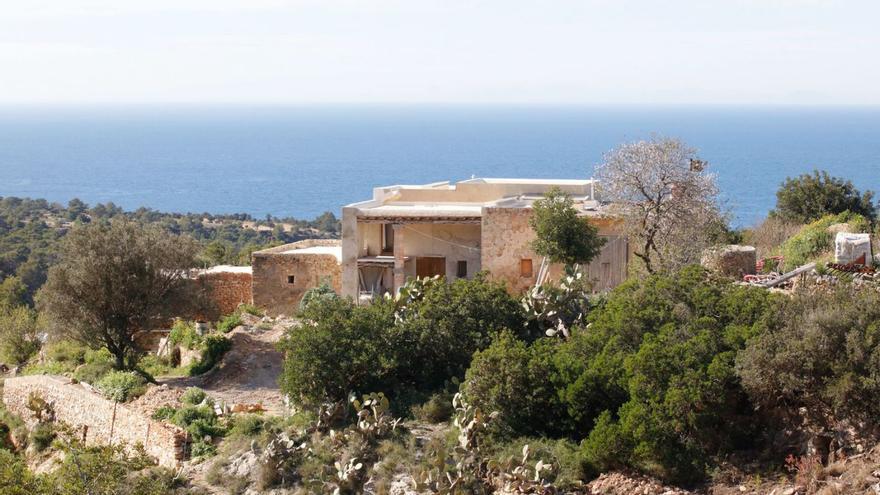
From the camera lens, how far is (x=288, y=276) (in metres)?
31.5

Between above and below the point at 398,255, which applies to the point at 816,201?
above

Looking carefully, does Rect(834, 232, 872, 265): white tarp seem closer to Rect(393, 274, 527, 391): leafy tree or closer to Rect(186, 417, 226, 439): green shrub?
Rect(393, 274, 527, 391): leafy tree

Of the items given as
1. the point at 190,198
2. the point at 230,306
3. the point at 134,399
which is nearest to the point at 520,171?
the point at 190,198

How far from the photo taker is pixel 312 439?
19.2 m

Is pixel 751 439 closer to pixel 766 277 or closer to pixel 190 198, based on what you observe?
pixel 766 277

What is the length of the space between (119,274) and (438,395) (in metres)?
9.04

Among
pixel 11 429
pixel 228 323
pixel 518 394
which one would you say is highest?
pixel 518 394

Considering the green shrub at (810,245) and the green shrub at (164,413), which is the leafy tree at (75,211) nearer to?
the green shrub at (164,413)

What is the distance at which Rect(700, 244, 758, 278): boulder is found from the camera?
23484 millimetres

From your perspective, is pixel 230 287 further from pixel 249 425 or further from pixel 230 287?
pixel 249 425

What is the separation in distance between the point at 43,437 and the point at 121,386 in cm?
179

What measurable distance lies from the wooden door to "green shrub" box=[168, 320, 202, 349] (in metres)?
5.55

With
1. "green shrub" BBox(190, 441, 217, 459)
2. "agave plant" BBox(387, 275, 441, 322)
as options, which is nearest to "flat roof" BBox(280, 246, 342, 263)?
"agave plant" BBox(387, 275, 441, 322)

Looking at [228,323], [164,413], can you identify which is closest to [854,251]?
[164,413]
